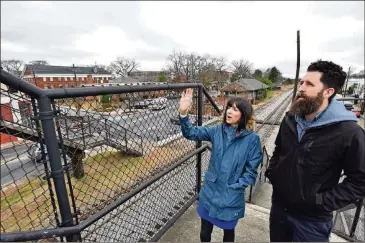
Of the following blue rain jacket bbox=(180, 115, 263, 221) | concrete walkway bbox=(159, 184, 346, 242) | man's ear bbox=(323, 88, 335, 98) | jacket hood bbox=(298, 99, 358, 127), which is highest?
man's ear bbox=(323, 88, 335, 98)

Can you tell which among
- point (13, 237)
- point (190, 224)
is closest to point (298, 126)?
point (190, 224)

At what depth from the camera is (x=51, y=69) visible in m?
46.6

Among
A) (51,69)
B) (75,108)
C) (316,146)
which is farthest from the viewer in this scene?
(51,69)

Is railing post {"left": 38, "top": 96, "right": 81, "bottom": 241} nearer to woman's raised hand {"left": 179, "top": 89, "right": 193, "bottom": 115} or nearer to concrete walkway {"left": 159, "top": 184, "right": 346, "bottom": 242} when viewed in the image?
woman's raised hand {"left": 179, "top": 89, "right": 193, "bottom": 115}

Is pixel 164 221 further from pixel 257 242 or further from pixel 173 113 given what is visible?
pixel 173 113

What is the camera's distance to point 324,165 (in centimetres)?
155

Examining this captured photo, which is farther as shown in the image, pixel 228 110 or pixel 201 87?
pixel 201 87

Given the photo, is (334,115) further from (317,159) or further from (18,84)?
(18,84)

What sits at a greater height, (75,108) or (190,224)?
(75,108)

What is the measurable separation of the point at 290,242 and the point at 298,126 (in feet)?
3.19

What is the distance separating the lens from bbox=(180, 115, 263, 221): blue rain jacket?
195 centimetres

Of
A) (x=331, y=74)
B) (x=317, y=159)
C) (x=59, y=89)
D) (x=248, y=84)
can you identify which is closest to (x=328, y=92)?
(x=331, y=74)

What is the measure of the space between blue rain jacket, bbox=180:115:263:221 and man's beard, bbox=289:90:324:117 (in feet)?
1.36

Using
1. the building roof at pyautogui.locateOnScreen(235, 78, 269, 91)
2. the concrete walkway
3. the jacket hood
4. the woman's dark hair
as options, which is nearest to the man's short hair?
the jacket hood
